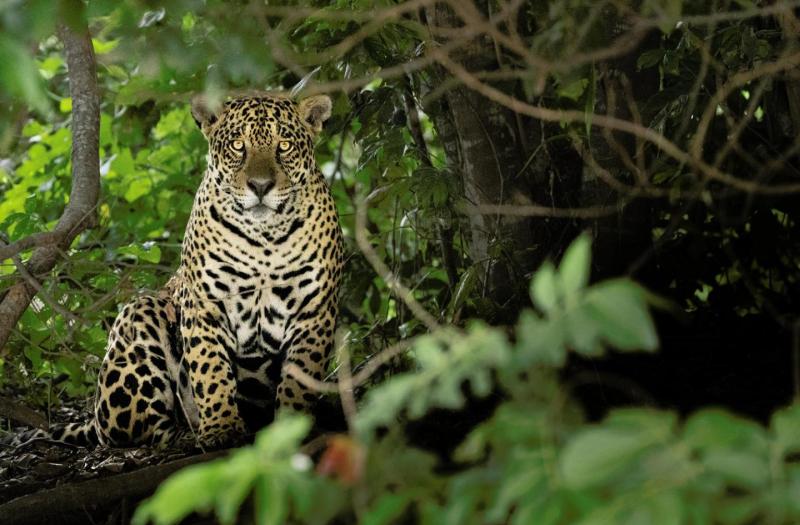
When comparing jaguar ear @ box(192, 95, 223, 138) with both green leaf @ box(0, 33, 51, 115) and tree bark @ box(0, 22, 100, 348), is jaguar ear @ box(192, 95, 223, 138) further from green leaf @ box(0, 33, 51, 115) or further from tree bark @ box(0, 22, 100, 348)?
green leaf @ box(0, 33, 51, 115)

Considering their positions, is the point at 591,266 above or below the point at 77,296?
below

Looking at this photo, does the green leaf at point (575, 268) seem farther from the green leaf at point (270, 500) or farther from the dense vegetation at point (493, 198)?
the green leaf at point (270, 500)

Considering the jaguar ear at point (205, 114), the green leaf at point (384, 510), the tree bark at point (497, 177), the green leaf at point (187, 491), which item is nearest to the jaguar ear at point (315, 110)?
the jaguar ear at point (205, 114)

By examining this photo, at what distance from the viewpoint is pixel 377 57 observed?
21.4ft

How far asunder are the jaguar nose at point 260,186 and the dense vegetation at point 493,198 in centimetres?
54

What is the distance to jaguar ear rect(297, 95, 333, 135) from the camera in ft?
23.5

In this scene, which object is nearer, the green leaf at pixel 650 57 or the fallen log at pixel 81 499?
the fallen log at pixel 81 499

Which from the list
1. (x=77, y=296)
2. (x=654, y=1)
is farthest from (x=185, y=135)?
(x=654, y=1)

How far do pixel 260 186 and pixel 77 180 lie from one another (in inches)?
37.4

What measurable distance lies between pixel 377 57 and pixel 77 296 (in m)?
2.21

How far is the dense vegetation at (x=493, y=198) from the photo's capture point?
3.92m

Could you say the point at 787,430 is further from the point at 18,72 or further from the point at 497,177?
the point at 497,177

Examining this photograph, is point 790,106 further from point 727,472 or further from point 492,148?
point 727,472

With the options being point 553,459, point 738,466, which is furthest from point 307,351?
point 738,466
